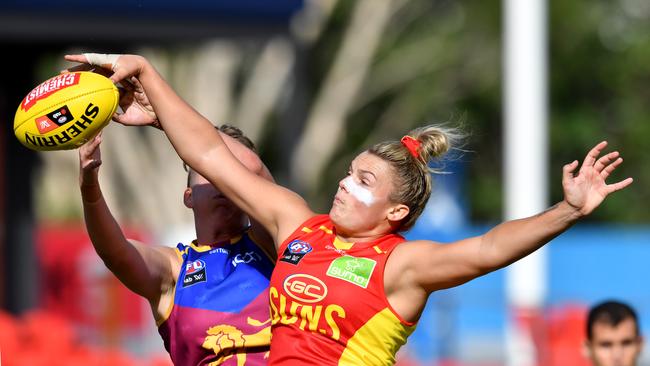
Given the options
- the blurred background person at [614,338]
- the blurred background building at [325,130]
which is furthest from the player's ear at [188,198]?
the blurred background person at [614,338]

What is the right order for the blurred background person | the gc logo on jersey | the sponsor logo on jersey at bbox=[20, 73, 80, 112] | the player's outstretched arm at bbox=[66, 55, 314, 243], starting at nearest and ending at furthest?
1. the sponsor logo on jersey at bbox=[20, 73, 80, 112]
2. the player's outstretched arm at bbox=[66, 55, 314, 243]
3. the gc logo on jersey
4. the blurred background person

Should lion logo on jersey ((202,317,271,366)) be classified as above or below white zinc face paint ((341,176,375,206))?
below

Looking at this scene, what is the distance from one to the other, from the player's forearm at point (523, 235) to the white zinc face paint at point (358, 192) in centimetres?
51

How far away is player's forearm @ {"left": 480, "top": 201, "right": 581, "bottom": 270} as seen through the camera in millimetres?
3844

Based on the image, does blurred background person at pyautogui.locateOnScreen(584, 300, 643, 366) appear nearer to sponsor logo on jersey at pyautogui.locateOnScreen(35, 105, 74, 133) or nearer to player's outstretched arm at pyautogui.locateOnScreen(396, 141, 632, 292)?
player's outstretched arm at pyautogui.locateOnScreen(396, 141, 632, 292)

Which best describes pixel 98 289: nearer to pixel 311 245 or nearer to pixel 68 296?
pixel 68 296

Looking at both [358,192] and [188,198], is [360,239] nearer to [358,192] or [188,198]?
[358,192]

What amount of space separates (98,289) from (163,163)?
13.0 m

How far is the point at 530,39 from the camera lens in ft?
43.1

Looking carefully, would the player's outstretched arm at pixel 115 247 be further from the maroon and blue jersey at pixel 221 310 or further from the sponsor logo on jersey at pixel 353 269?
the sponsor logo on jersey at pixel 353 269

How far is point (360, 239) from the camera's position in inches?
171

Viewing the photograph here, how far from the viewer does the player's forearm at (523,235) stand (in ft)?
12.6

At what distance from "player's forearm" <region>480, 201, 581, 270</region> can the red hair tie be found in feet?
1.95

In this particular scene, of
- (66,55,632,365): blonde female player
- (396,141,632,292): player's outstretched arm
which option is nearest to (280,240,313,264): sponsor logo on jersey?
(66,55,632,365): blonde female player
